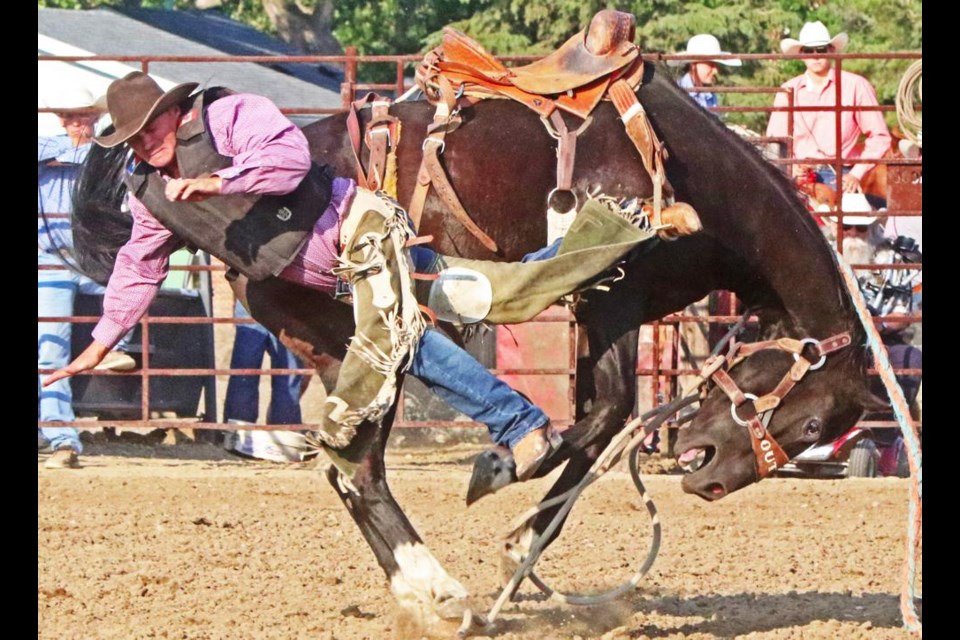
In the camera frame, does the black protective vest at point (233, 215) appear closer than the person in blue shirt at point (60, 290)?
Yes

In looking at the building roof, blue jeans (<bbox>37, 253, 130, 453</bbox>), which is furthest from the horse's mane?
the building roof

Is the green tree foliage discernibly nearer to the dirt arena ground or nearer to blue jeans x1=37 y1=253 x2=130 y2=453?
blue jeans x1=37 y1=253 x2=130 y2=453

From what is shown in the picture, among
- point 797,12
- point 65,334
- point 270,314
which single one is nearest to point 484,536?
point 270,314

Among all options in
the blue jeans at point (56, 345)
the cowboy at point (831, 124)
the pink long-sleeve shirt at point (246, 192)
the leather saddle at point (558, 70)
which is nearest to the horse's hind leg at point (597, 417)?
the leather saddle at point (558, 70)

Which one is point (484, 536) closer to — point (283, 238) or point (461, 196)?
point (461, 196)

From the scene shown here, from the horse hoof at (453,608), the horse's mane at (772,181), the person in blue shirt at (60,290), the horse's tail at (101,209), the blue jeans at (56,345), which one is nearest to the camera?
the horse hoof at (453,608)

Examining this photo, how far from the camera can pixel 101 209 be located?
5.55 meters

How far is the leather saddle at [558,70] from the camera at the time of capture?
5109 millimetres

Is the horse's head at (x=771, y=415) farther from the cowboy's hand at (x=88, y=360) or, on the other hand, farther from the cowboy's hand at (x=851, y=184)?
the cowboy's hand at (x=851, y=184)

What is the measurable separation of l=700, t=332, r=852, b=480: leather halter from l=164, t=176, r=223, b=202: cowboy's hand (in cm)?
167

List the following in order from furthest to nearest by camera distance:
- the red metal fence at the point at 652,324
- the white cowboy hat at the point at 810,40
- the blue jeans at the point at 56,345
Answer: the white cowboy hat at the point at 810,40, the blue jeans at the point at 56,345, the red metal fence at the point at 652,324

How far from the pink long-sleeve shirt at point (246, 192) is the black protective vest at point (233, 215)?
43 millimetres

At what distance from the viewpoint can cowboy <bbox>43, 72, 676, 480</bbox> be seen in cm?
445

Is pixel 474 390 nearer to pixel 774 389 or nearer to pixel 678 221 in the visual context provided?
pixel 678 221
